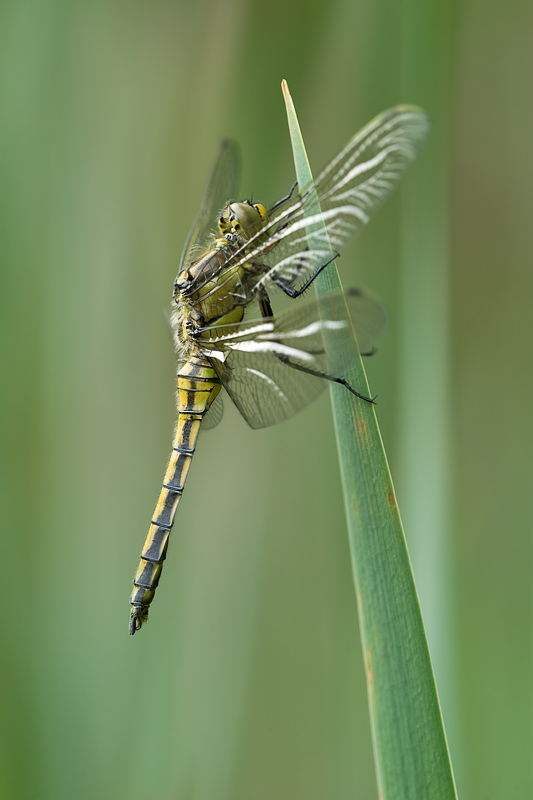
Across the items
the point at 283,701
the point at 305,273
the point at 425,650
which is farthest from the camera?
the point at 283,701

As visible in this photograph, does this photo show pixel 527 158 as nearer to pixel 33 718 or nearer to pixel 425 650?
pixel 425 650

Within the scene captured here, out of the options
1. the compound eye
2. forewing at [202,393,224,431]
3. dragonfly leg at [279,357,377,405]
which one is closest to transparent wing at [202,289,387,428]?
dragonfly leg at [279,357,377,405]

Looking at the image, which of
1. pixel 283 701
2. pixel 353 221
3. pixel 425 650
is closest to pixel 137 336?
pixel 353 221

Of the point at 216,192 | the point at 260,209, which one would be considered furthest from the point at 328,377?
the point at 216,192

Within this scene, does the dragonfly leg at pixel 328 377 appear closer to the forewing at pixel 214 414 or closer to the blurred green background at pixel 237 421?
the blurred green background at pixel 237 421

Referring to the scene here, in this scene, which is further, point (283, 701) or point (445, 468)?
point (283, 701)

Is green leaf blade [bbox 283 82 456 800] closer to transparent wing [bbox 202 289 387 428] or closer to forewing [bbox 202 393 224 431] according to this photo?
transparent wing [bbox 202 289 387 428]

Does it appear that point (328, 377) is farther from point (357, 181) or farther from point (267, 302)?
point (267, 302)
